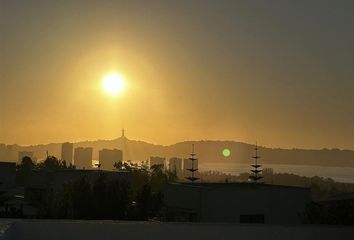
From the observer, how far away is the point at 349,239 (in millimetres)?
4797

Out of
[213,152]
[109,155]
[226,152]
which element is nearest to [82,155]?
[109,155]

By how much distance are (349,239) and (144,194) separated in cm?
2810

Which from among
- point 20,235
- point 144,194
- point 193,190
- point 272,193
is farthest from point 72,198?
point 20,235

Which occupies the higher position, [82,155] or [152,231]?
A: [82,155]

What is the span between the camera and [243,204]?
2878cm

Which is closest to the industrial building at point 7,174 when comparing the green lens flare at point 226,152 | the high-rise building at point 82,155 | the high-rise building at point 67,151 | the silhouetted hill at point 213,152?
the silhouetted hill at point 213,152

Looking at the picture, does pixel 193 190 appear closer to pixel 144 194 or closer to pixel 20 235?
pixel 144 194

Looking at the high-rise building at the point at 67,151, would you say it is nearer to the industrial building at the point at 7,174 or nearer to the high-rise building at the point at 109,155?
the high-rise building at the point at 109,155

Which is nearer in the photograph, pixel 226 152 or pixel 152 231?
pixel 152 231

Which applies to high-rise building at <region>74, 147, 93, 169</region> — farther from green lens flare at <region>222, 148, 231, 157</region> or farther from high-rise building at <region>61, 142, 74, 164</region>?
green lens flare at <region>222, 148, 231, 157</region>

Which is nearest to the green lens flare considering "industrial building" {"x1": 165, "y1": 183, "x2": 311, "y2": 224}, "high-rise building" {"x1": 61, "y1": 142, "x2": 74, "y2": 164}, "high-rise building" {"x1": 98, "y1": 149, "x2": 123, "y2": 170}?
"high-rise building" {"x1": 98, "y1": 149, "x2": 123, "y2": 170}

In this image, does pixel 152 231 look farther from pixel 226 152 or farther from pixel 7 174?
pixel 226 152

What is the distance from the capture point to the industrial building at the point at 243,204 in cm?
2833

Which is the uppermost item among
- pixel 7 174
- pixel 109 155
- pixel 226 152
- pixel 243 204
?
pixel 226 152
